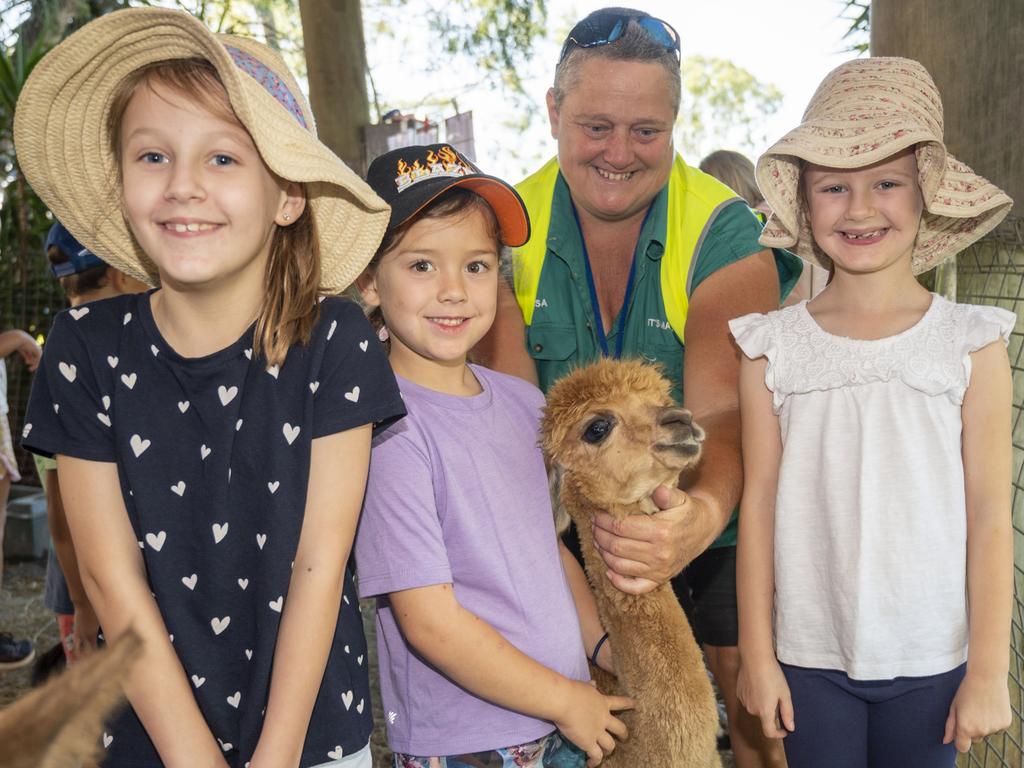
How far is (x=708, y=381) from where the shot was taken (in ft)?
8.41

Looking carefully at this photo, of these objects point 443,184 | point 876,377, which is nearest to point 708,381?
point 876,377

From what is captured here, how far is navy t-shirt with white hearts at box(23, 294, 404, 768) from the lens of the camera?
63.3 inches

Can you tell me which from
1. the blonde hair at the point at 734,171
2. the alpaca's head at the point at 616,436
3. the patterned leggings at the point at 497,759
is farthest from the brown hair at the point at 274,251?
the blonde hair at the point at 734,171

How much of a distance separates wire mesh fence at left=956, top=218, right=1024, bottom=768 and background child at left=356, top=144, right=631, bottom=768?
1.54m

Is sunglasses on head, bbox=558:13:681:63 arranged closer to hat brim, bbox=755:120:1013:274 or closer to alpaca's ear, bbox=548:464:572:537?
hat brim, bbox=755:120:1013:274

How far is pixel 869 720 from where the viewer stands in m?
2.08

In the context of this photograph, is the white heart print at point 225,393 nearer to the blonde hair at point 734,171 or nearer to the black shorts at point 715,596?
the black shorts at point 715,596

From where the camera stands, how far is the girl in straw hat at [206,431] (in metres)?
1.57

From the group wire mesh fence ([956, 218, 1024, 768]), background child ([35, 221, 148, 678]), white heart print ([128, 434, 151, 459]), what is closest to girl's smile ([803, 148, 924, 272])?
wire mesh fence ([956, 218, 1024, 768])

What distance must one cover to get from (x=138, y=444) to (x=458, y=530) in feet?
2.09

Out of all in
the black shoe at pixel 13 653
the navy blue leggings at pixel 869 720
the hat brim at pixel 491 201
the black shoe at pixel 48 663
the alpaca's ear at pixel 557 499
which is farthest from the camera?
the black shoe at pixel 13 653

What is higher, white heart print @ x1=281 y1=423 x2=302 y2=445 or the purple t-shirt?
white heart print @ x1=281 y1=423 x2=302 y2=445

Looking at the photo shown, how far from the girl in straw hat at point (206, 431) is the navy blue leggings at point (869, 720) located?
1052 millimetres

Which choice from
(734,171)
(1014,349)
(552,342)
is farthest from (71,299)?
(734,171)
